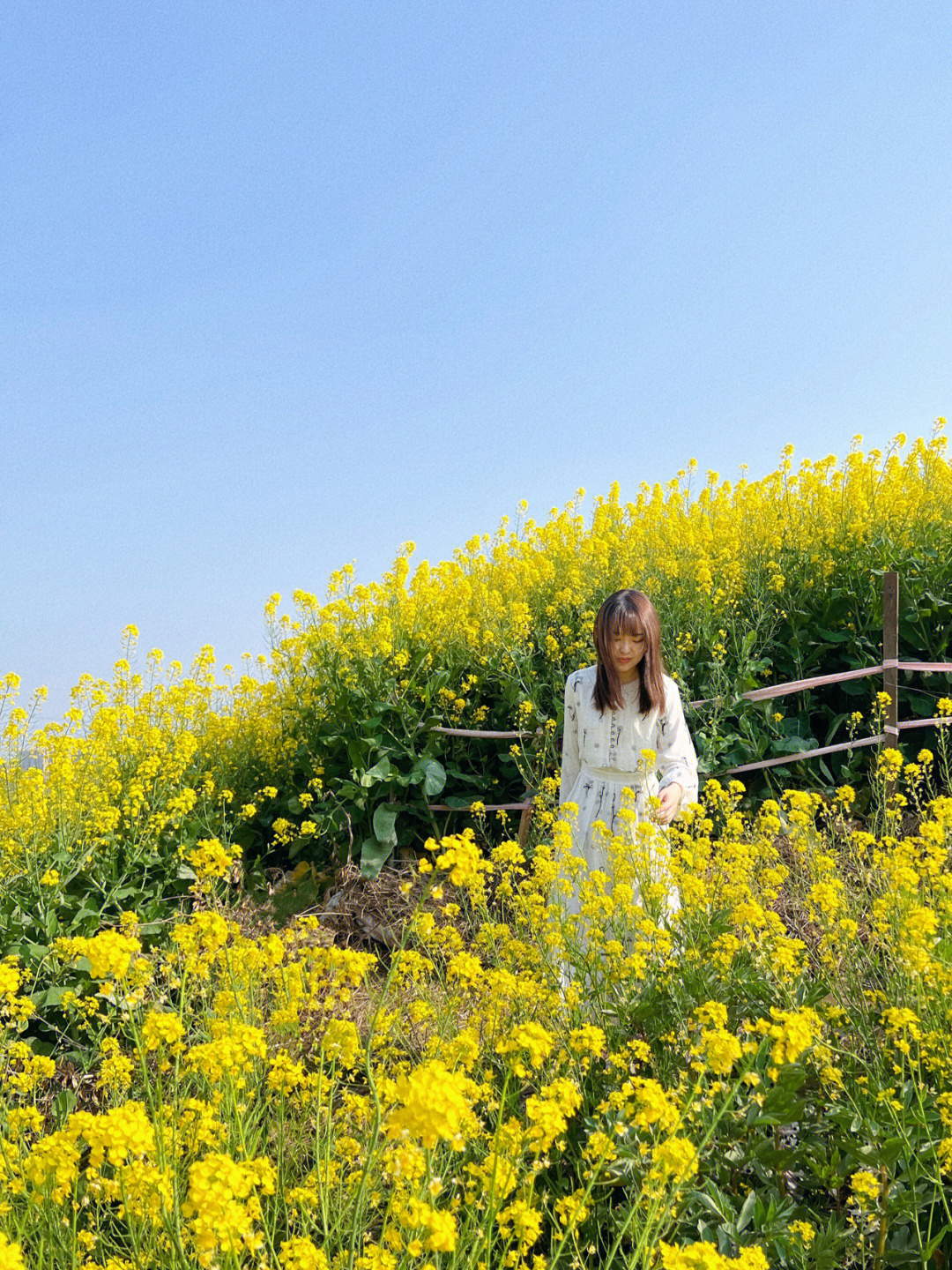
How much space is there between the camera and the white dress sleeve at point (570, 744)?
150 inches

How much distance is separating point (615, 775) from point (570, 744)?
22 cm

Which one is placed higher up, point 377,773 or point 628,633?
point 628,633

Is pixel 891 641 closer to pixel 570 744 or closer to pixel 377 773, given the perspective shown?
pixel 570 744

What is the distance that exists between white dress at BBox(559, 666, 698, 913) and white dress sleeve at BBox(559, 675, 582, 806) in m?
0.06

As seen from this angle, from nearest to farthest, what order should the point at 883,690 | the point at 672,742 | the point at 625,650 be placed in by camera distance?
1. the point at 625,650
2. the point at 672,742
3. the point at 883,690

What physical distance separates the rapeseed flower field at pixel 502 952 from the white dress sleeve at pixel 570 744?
14.6 inches

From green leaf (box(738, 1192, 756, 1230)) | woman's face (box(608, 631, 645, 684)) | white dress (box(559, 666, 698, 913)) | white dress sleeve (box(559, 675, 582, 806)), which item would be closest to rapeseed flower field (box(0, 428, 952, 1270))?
green leaf (box(738, 1192, 756, 1230))

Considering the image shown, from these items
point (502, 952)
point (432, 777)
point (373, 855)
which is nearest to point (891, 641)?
point (432, 777)

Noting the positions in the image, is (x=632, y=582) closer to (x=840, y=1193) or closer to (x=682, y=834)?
(x=682, y=834)

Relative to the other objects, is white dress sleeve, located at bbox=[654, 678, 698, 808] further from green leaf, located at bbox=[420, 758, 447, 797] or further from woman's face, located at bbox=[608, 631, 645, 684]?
green leaf, located at bbox=[420, 758, 447, 797]

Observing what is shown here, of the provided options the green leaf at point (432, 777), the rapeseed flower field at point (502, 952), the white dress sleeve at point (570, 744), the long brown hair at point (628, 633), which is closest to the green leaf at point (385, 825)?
the rapeseed flower field at point (502, 952)

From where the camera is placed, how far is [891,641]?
5.09m

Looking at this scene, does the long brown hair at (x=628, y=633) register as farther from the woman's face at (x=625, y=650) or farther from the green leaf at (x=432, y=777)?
the green leaf at (x=432, y=777)

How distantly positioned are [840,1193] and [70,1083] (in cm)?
273
